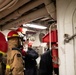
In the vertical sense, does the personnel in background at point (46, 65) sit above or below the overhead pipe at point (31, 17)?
below

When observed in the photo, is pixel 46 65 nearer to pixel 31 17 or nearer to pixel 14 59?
pixel 14 59

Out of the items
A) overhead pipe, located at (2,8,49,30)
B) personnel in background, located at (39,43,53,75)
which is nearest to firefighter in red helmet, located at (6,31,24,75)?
personnel in background, located at (39,43,53,75)

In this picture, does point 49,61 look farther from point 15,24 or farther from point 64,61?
point 15,24

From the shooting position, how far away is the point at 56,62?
1.98 metres

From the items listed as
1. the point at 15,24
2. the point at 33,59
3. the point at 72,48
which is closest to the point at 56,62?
the point at 72,48

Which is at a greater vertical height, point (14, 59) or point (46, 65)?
point (14, 59)

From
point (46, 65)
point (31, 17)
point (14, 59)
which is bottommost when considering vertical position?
point (46, 65)

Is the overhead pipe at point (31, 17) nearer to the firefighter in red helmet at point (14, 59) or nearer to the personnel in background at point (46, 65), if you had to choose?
the firefighter in red helmet at point (14, 59)

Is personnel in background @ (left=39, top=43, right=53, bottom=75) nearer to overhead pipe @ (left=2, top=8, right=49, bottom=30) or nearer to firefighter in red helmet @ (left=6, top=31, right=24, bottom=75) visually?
firefighter in red helmet @ (left=6, top=31, right=24, bottom=75)

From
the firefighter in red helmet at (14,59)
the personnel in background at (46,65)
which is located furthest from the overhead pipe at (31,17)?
the personnel in background at (46,65)

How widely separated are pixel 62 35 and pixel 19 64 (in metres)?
1.12

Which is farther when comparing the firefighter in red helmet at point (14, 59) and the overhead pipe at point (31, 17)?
the overhead pipe at point (31, 17)

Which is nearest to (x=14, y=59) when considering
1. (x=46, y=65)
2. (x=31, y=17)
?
(x=46, y=65)

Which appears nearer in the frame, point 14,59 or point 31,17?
point 14,59
